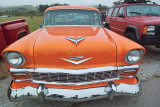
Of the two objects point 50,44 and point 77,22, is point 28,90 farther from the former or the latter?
point 77,22

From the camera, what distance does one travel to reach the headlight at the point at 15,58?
1685mm

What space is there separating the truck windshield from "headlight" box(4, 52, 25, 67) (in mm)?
1398

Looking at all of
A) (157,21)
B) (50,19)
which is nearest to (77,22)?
(50,19)

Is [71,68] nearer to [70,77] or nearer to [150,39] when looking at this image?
[70,77]

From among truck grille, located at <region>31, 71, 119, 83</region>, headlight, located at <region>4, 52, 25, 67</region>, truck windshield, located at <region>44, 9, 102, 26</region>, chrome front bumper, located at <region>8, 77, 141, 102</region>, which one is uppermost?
truck windshield, located at <region>44, 9, 102, 26</region>

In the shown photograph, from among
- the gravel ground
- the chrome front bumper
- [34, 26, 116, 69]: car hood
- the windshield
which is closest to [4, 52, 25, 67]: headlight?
[34, 26, 116, 69]: car hood

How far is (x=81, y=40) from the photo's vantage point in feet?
6.08

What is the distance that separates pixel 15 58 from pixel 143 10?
4.62 m

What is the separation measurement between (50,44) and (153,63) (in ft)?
11.0

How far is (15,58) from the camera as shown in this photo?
1697mm

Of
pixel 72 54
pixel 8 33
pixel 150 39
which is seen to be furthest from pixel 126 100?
pixel 8 33

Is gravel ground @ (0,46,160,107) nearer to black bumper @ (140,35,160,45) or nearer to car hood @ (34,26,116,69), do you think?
car hood @ (34,26,116,69)

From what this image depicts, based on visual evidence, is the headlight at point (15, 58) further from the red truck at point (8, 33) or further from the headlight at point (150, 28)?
the headlight at point (150, 28)

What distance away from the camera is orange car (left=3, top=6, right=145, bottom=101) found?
1685mm
